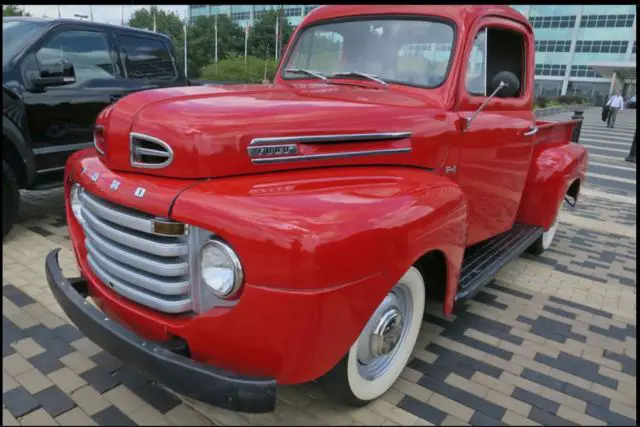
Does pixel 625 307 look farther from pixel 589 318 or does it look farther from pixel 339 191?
pixel 339 191

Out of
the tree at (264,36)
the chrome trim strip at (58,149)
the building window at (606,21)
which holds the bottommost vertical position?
the chrome trim strip at (58,149)

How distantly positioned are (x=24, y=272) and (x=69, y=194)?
1.56 meters

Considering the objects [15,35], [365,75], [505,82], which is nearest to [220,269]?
[365,75]

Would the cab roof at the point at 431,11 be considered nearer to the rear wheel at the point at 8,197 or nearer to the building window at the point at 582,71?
the rear wheel at the point at 8,197

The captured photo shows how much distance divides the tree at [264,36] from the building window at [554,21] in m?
27.6

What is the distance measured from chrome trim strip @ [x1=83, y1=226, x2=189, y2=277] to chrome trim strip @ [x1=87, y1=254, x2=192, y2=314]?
12 cm

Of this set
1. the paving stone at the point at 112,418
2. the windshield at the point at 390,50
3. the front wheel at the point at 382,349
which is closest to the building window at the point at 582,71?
the windshield at the point at 390,50

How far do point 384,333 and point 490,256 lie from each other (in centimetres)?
165

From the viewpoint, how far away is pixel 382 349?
2.37 m

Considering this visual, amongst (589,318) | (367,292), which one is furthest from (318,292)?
(589,318)

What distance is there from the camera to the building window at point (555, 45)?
5281 centimetres

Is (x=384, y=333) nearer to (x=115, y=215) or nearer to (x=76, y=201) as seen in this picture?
(x=115, y=215)

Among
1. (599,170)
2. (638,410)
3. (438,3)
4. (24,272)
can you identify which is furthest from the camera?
(599,170)

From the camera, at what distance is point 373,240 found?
6.33 feet
